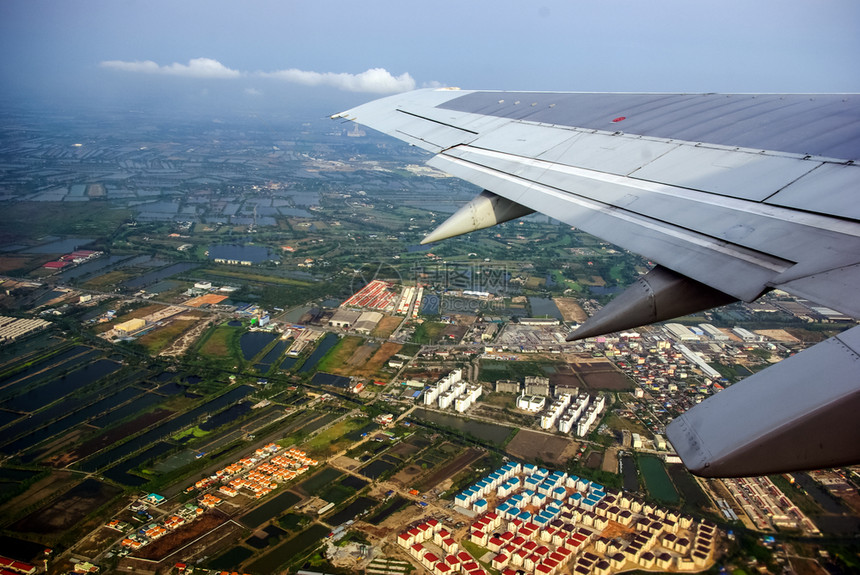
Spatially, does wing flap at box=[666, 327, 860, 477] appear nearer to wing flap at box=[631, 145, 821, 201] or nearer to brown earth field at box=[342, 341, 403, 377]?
wing flap at box=[631, 145, 821, 201]

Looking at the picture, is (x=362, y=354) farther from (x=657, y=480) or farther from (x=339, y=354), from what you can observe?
(x=657, y=480)

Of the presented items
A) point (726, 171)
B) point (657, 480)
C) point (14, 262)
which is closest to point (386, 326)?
point (657, 480)

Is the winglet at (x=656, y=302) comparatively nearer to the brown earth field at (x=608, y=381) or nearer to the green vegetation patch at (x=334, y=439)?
the green vegetation patch at (x=334, y=439)

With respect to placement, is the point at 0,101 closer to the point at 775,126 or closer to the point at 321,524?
the point at 321,524

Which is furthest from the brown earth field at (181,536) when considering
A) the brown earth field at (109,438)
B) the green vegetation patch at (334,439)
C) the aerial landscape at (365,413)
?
the brown earth field at (109,438)

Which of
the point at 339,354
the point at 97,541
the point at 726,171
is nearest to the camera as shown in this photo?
the point at 726,171
